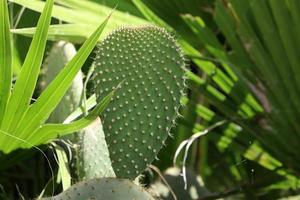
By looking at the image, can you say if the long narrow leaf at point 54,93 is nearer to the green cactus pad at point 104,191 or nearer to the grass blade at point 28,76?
the grass blade at point 28,76

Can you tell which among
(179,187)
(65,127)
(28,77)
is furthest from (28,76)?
(179,187)

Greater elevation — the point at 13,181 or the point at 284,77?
the point at 284,77

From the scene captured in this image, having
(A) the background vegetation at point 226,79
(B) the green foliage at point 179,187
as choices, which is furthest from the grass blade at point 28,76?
(B) the green foliage at point 179,187

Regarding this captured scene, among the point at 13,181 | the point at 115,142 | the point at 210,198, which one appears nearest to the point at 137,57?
the point at 115,142

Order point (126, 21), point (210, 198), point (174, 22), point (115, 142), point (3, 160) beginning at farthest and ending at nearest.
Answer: point (174, 22)
point (126, 21)
point (210, 198)
point (3, 160)
point (115, 142)

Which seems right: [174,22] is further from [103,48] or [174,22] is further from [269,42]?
[103,48]

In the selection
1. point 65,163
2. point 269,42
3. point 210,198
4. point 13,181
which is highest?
point 269,42

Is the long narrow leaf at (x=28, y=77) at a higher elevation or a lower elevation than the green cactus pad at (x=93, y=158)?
higher
